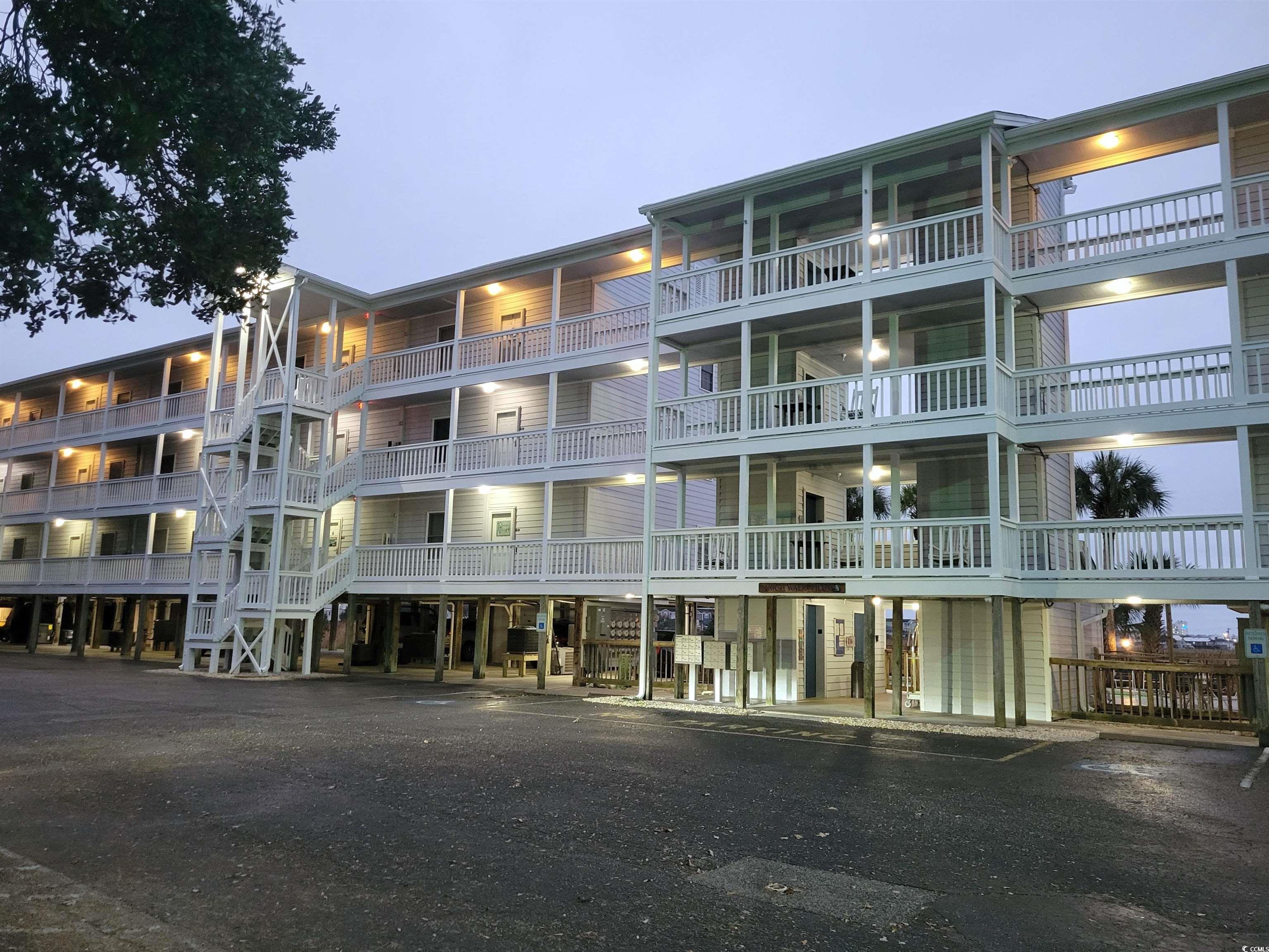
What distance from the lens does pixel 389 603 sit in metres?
29.3

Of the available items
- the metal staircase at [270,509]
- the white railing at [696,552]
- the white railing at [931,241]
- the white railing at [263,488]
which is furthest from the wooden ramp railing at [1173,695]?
the white railing at [263,488]

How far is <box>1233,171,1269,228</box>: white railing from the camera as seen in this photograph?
15.9m

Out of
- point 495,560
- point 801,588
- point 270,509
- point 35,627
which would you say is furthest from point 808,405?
point 35,627

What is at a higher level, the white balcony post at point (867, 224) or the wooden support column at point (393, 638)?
the white balcony post at point (867, 224)

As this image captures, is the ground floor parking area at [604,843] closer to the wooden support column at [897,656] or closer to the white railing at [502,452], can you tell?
the wooden support column at [897,656]

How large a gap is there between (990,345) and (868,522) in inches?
150

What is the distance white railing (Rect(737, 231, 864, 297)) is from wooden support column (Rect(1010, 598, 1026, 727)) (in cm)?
700

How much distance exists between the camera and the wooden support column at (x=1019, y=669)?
16.6 meters

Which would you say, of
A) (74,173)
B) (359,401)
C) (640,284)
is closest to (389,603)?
(359,401)

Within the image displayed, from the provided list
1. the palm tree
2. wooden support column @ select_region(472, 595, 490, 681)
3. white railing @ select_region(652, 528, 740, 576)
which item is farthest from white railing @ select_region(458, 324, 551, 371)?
the palm tree

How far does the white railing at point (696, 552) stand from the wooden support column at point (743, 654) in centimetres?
75

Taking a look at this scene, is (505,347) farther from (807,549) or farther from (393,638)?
(807,549)

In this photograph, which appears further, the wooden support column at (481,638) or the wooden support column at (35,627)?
the wooden support column at (35,627)

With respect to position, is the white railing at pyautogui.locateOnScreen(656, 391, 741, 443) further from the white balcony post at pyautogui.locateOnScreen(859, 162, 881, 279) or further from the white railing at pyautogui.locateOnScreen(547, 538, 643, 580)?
the white balcony post at pyautogui.locateOnScreen(859, 162, 881, 279)
